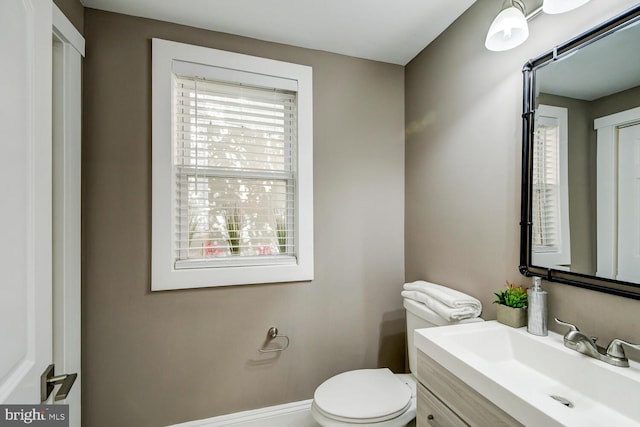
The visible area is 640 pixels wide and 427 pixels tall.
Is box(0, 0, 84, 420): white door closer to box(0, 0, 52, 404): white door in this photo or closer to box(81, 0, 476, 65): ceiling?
box(0, 0, 52, 404): white door

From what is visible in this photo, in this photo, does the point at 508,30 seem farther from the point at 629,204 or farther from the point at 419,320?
the point at 419,320

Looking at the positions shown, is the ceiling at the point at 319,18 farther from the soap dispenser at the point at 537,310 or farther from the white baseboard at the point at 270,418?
the white baseboard at the point at 270,418

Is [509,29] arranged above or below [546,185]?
above

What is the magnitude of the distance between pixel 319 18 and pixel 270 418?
2288 mm

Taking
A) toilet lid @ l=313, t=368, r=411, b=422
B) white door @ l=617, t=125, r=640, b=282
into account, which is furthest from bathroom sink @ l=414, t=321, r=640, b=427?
toilet lid @ l=313, t=368, r=411, b=422

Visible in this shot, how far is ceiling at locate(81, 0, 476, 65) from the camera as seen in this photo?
1.51m

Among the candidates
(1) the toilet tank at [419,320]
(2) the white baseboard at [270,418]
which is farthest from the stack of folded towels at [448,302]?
(2) the white baseboard at [270,418]

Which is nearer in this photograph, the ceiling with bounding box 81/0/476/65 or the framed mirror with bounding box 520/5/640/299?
the framed mirror with bounding box 520/5/640/299

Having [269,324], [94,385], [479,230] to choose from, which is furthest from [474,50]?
[94,385]

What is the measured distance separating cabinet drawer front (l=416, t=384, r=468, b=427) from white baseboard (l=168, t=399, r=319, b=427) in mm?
890

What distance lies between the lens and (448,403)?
1021 mm

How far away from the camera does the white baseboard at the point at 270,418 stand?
1.70 m

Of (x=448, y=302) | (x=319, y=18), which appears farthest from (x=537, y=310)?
(x=319, y=18)

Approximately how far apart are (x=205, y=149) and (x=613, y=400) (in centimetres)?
196
